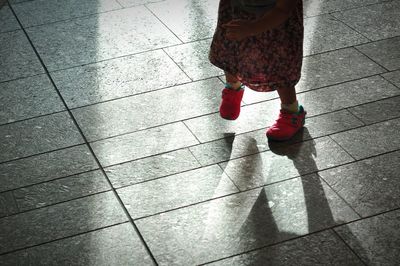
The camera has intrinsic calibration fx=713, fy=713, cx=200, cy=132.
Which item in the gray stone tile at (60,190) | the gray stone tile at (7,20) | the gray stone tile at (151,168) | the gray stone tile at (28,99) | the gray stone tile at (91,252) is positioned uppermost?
the gray stone tile at (91,252)

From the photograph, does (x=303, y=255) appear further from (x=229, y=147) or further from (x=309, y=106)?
(x=309, y=106)

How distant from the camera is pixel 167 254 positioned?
2.96 m

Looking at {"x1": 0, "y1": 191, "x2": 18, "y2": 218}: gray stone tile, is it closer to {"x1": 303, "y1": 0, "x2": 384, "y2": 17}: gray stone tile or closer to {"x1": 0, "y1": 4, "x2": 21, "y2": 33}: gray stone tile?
{"x1": 0, "y1": 4, "x2": 21, "y2": 33}: gray stone tile

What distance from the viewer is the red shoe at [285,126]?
12.0 feet

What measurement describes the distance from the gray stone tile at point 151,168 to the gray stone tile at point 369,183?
0.68m

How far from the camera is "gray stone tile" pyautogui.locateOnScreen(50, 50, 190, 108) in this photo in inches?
165

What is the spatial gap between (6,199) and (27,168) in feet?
0.84

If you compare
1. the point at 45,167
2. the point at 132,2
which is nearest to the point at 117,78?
the point at 45,167

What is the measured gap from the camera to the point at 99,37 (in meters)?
4.88

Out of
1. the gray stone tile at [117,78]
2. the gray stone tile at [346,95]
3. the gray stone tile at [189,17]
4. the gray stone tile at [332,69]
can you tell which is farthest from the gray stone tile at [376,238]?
the gray stone tile at [189,17]

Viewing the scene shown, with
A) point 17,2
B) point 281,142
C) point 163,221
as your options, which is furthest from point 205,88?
point 17,2

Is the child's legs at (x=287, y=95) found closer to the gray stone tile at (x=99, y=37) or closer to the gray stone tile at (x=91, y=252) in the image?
the gray stone tile at (x=91, y=252)

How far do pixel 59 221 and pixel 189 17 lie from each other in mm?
2378

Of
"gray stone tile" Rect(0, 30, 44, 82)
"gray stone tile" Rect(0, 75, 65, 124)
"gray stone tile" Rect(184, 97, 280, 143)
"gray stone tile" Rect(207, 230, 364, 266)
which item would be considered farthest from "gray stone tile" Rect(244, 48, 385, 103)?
"gray stone tile" Rect(0, 30, 44, 82)
